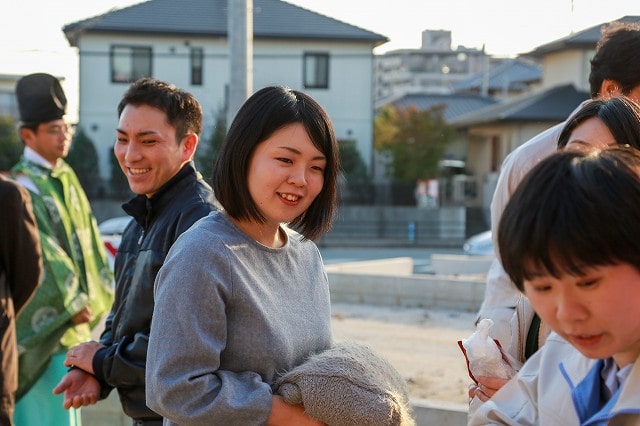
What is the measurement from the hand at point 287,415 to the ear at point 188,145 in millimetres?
1392

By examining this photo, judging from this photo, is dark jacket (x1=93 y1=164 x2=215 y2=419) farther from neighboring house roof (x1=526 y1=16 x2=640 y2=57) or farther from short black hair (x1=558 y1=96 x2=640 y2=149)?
neighboring house roof (x1=526 y1=16 x2=640 y2=57)

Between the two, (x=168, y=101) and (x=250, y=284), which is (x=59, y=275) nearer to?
(x=168, y=101)

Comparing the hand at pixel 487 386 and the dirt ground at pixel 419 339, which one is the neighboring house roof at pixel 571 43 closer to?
the dirt ground at pixel 419 339

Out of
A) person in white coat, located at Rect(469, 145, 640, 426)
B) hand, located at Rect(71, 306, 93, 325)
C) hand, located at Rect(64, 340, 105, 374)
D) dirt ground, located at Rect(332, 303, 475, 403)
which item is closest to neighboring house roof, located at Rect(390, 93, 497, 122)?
dirt ground, located at Rect(332, 303, 475, 403)

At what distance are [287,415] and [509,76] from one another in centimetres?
5524

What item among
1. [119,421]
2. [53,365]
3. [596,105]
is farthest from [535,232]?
[119,421]

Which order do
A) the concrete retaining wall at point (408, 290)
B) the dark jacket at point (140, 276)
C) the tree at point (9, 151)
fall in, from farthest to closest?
the tree at point (9, 151), the concrete retaining wall at point (408, 290), the dark jacket at point (140, 276)

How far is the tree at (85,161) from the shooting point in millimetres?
33906

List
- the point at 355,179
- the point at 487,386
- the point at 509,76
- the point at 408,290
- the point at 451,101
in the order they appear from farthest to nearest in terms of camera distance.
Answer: the point at 509,76
the point at 451,101
the point at 355,179
the point at 408,290
the point at 487,386

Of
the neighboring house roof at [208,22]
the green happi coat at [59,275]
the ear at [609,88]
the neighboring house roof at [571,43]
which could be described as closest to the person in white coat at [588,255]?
the ear at [609,88]

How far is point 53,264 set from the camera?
4.82m

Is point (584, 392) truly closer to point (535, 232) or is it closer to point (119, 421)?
point (535, 232)

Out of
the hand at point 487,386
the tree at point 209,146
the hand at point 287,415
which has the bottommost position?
the tree at point 209,146

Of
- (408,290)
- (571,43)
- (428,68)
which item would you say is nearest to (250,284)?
(408,290)
